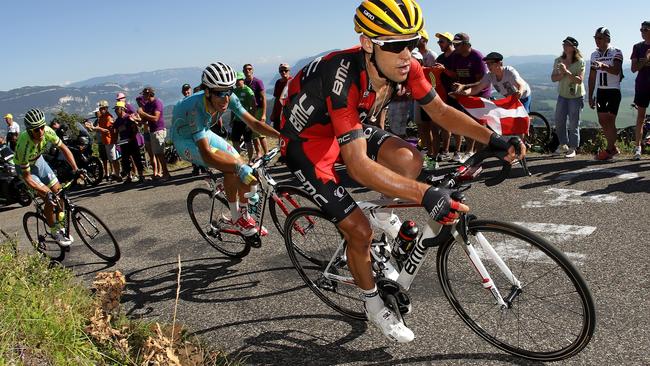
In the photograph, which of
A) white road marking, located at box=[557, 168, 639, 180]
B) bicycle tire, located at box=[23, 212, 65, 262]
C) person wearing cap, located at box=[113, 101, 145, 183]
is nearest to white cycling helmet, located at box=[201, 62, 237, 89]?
bicycle tire, located at box=[23, 212, 65, 262]

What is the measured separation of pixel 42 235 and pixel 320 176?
5.78m

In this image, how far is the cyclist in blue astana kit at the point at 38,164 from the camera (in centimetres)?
638

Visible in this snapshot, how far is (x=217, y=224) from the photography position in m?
5.91

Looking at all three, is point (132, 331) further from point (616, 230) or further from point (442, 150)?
point (442, 150)

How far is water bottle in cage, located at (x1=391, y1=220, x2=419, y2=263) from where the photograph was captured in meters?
3.44

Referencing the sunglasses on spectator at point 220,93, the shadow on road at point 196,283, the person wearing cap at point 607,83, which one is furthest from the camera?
the person wearing cap at point 607,83

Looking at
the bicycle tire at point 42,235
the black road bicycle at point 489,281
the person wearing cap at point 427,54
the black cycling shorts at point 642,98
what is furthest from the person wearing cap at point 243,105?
the black cycling shorts at point 642,98

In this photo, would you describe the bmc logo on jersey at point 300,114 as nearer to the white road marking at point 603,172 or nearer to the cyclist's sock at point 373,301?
the cyclist's sock at point 373,301

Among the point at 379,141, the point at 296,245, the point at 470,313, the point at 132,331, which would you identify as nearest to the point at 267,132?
the point at 296,245

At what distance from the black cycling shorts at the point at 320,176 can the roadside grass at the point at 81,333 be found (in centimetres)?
135

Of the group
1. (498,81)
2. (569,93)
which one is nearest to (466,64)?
(498,81)

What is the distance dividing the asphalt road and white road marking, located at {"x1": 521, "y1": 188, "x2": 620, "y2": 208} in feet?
0.04

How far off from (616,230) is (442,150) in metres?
4.91

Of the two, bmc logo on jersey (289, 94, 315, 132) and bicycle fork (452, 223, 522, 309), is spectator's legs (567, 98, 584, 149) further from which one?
bmc logo on jersey (289, 94, 315, 132)
